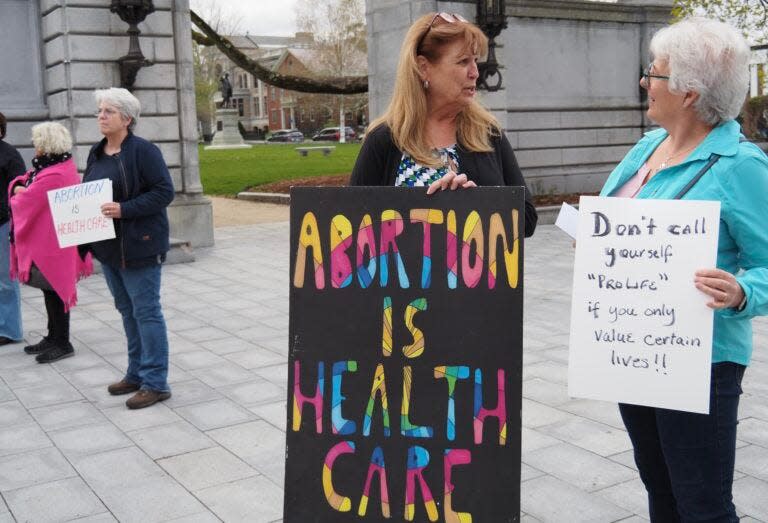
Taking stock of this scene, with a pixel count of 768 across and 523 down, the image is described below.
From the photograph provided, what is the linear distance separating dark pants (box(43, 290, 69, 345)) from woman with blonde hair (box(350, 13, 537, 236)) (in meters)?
4.48

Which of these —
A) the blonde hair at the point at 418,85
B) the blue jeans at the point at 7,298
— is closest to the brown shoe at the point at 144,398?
the blue jeans at the point at 7,298

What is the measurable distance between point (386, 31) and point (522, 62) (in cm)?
258

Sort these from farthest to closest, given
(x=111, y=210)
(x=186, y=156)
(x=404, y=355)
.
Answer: (x=186, y=156), (x=111, y=210), (x=404, y=355)

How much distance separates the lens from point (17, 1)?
38.3 feet

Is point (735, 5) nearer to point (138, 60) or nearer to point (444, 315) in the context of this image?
point (138, 60)

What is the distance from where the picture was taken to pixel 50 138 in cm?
631

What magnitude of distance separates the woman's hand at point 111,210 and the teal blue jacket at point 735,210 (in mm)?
3550

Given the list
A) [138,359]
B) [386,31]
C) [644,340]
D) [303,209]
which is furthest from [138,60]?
[644,340]

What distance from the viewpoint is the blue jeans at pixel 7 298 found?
7020 millimetres

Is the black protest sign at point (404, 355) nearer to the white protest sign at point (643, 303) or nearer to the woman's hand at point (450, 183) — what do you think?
the woman's hand at point (450, 183)

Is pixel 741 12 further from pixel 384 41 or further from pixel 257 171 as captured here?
pixel 257 171

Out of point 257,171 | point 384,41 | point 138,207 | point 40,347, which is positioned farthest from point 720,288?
point 257,171

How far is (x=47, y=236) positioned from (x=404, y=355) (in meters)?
4.69

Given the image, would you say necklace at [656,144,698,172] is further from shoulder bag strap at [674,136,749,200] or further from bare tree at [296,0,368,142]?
bare tree at [296,0,368,142]
